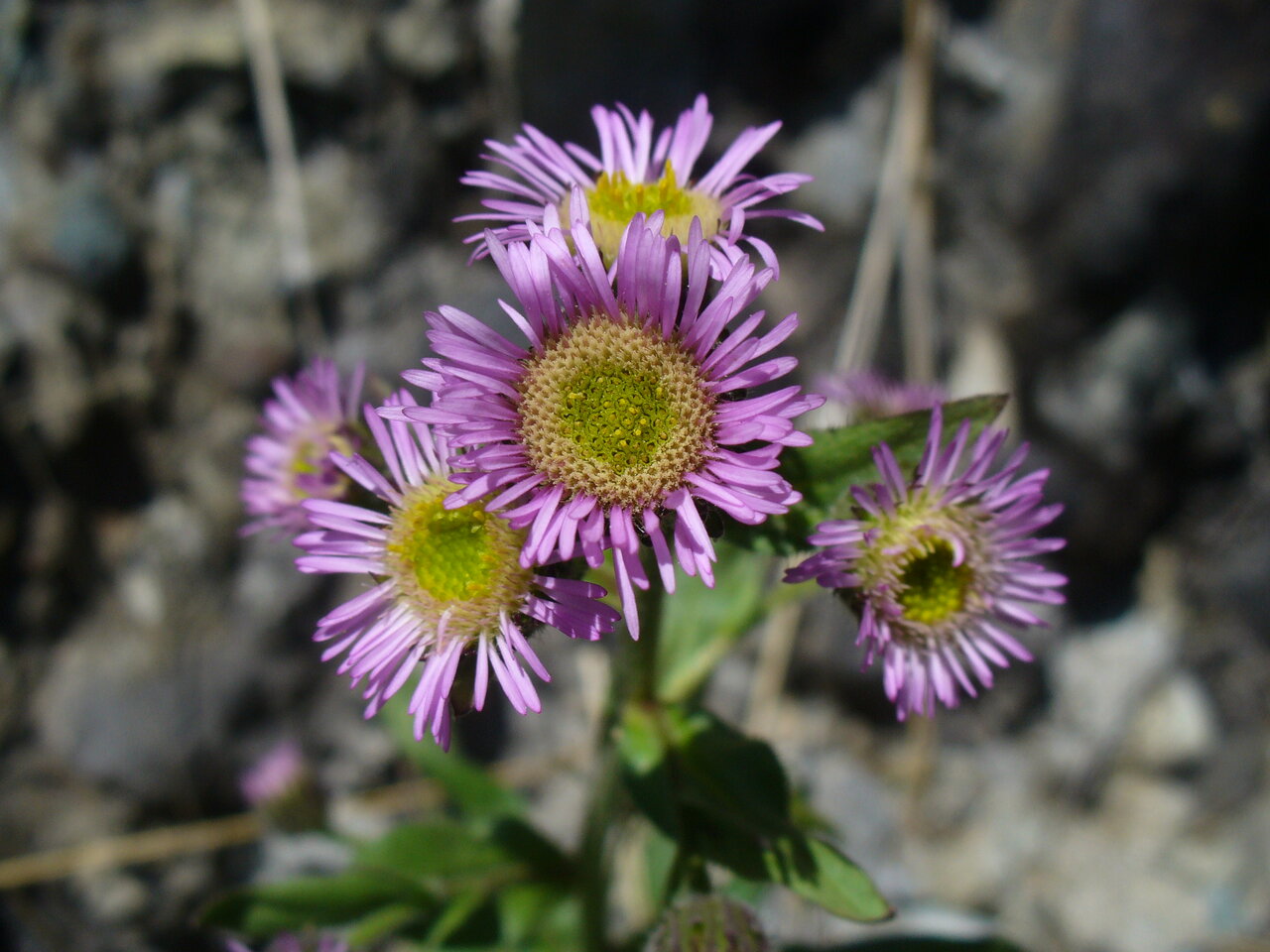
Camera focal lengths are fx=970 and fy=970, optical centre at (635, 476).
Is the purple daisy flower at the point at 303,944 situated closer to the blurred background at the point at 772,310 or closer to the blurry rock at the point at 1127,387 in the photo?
the blurred background at the point at 772,310

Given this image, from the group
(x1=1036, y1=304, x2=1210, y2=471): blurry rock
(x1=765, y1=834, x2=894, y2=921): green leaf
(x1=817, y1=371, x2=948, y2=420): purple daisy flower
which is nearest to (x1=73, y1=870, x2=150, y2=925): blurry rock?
(x1=765, y1=834, x2=894, y2=921): green leaf

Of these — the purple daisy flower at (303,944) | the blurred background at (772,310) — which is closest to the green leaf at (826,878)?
the purple daisy flower at (303,944)

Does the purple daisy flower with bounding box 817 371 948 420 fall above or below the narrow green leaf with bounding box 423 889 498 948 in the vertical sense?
above

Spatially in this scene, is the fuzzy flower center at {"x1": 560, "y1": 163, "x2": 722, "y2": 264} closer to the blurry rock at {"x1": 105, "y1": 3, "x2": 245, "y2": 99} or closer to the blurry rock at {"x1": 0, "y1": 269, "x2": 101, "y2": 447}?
the blurry rock at {"x1": 105, "y1": 3, "x2": 245, "y2": 99}

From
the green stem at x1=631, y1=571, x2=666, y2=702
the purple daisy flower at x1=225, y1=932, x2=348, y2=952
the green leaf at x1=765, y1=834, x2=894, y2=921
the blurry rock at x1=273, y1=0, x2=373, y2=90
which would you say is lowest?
the purple daisy flower at x1=225, y1=932, x2=348, y2=952

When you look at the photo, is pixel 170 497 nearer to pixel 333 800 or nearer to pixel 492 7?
pixel 333 800
